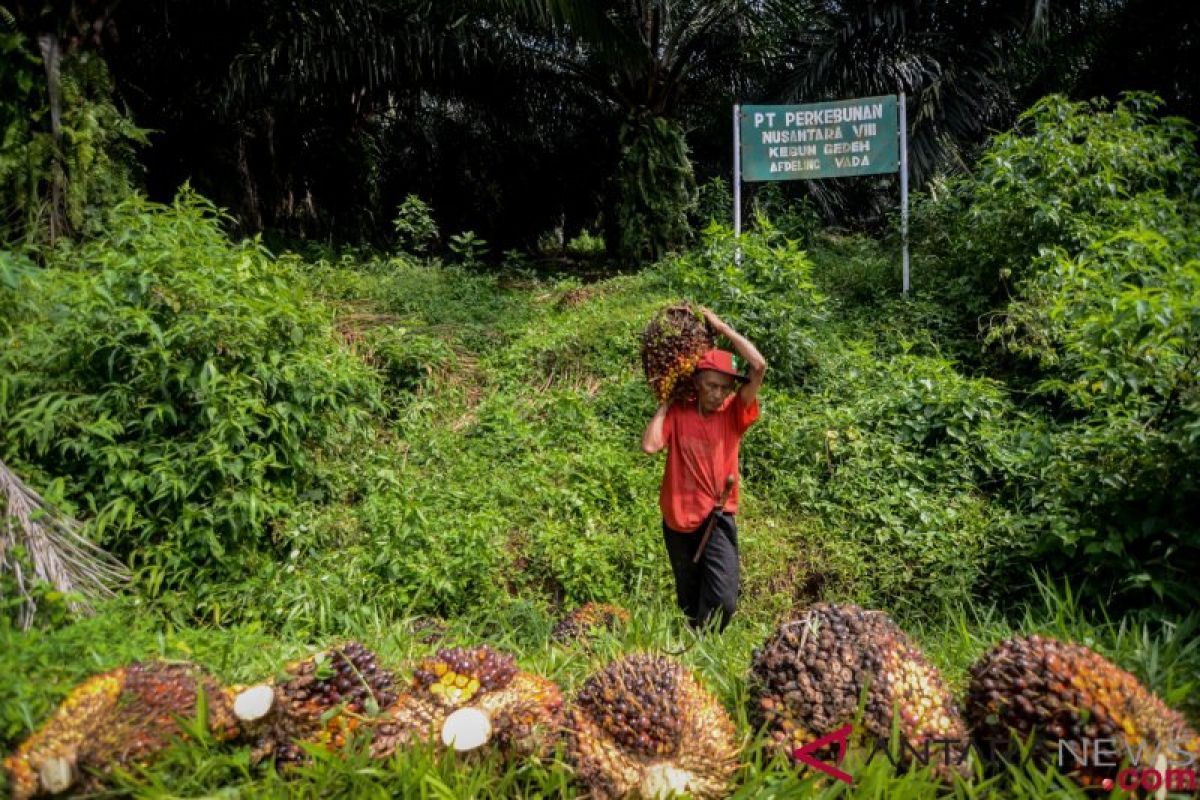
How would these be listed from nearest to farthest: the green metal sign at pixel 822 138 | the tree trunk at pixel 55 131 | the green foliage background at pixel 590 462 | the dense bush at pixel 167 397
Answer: the green foliage background at pixel 590 462 < the dense bush at pixel 167 397 < the tree trunk at pixel 55 131 < the green metal sign at pixel 822 138

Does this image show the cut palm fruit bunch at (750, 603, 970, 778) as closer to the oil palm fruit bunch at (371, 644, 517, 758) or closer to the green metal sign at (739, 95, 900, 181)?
the oil palm fruit bunch at (371, 644, 517, 758)

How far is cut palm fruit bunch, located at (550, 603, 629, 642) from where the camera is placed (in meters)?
3.27

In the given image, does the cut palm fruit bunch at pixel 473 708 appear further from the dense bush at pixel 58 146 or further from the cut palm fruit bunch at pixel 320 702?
the dense bush at pixel 58 146

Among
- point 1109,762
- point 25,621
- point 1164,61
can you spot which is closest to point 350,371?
point 25,621

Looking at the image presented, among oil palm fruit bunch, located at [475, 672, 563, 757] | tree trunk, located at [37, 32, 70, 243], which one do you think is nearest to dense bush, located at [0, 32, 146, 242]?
tree trunk, located at [37, 32, 70, 243]

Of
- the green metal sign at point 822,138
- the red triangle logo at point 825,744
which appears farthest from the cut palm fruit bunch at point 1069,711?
the green metal sign at point 822,138

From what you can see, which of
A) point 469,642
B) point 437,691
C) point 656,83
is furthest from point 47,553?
point 656,83

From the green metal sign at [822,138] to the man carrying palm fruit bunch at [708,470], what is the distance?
14.0ft

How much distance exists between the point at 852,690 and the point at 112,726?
1.72 meters

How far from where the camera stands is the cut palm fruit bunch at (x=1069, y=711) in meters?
1.75

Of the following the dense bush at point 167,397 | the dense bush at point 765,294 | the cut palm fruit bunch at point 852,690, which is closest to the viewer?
the cut palm fruit bunch at point 852,690

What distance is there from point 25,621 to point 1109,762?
10.0 ft

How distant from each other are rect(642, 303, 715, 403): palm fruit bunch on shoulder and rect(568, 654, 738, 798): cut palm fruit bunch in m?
1.49

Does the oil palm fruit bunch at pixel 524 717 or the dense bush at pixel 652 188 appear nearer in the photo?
the oil palm fruit bunch at pixel 524 717
